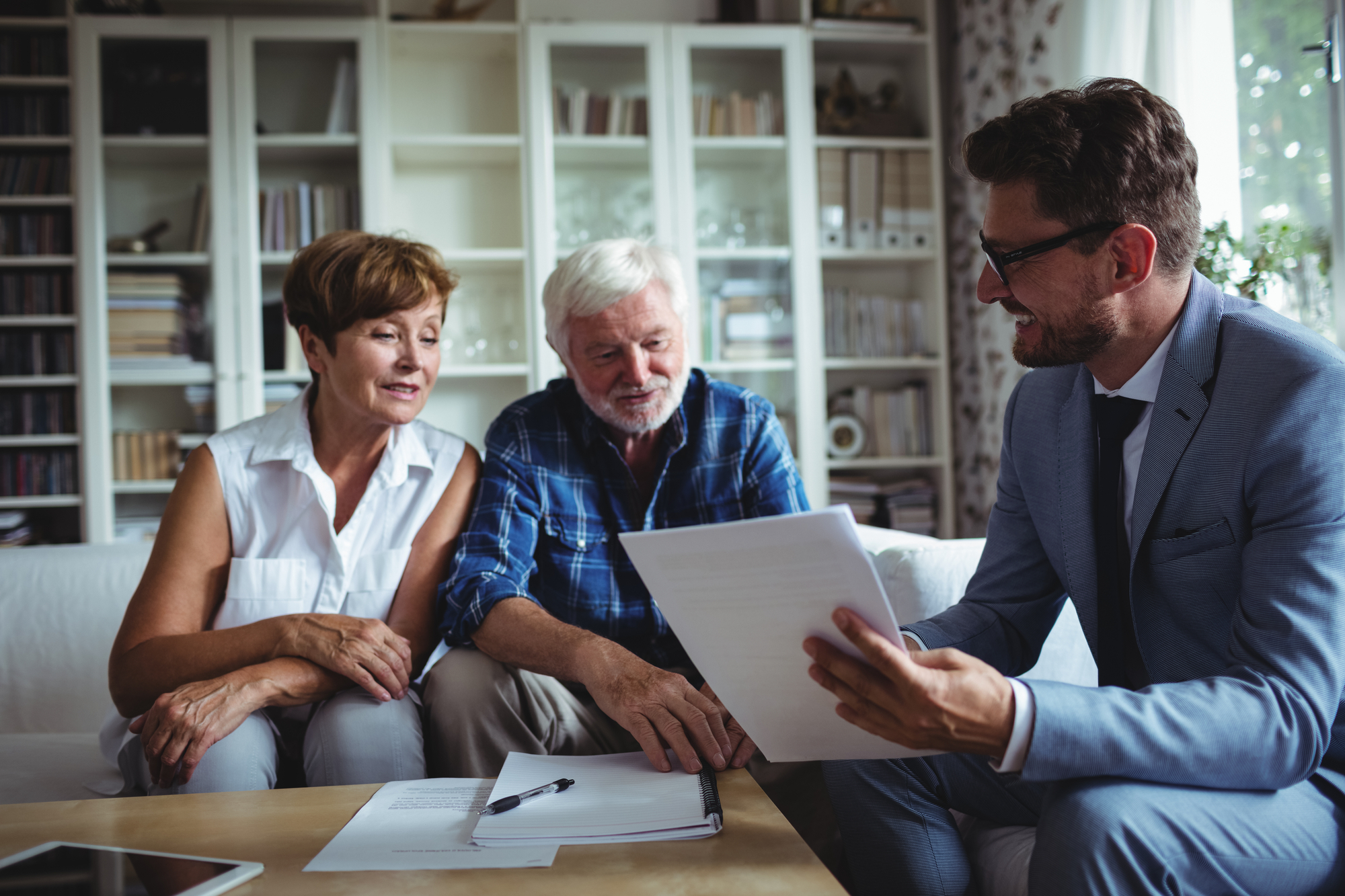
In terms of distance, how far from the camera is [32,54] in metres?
2.94

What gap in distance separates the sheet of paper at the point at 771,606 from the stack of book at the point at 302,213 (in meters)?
2.58

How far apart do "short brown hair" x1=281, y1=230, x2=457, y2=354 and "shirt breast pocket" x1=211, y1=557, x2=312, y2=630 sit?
37cm

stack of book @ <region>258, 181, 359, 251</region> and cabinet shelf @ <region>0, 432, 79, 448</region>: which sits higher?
stack of book @ <region>258, 181, 359, 251</region>

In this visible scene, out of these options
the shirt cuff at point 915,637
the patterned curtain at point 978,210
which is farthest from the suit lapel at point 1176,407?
the patterned curtain at point 978,210

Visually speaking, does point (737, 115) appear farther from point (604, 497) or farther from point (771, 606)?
point (771, 606)

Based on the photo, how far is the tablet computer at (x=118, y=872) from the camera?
2.48 ft

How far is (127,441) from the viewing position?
2.96 metres

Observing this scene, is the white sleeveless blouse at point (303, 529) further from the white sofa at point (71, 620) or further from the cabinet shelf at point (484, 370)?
the cabinet shelf at point (484, 370)

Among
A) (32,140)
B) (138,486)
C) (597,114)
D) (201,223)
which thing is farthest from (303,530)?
(32,140)

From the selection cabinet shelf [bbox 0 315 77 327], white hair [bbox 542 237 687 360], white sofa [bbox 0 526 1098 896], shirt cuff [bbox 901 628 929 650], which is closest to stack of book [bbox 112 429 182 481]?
cabinet shelf [bbox 0 315 77 327]

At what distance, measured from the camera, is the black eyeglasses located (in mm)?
969

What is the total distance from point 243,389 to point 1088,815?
2.83 m

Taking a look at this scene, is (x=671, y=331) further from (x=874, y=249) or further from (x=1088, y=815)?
(x=874, y=249)

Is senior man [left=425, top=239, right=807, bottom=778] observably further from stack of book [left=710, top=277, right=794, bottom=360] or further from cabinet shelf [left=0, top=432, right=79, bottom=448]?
cabinet shelf [left=0, top=432, right=79, bottom=448]
